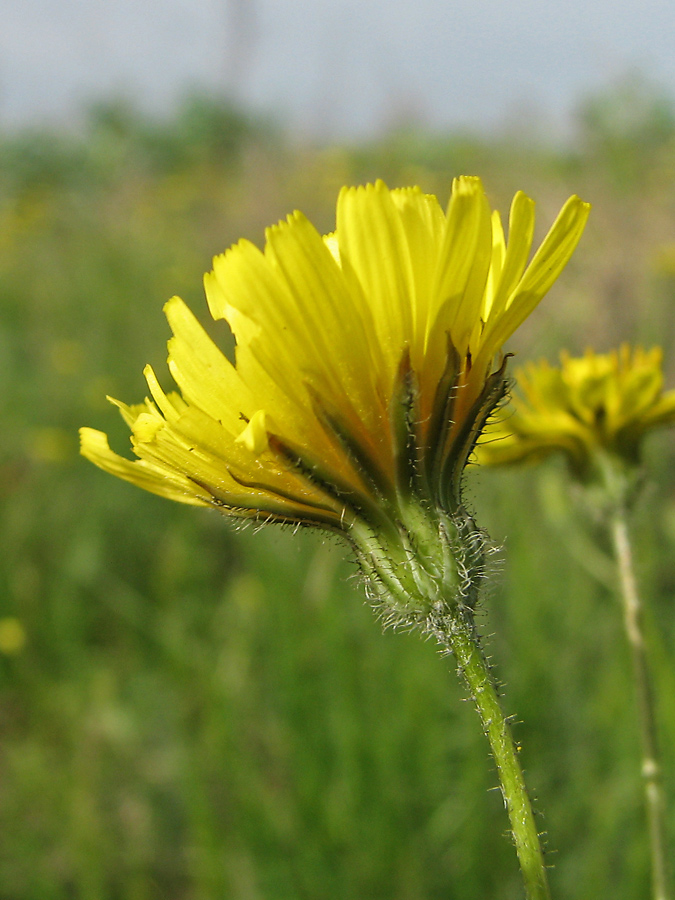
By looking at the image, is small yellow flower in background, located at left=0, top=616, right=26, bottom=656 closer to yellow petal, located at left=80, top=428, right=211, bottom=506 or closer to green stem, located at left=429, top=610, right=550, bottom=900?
yellow petal, located at left=80, top=428, right=211, bottom=506

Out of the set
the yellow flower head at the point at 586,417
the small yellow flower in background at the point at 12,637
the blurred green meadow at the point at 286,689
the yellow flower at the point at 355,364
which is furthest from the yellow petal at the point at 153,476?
the small yellow flower in background at the point at 12,637

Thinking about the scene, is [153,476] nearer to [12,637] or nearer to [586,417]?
[586,417]

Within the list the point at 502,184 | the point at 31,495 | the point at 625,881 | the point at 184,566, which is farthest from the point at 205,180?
the point at 625,881

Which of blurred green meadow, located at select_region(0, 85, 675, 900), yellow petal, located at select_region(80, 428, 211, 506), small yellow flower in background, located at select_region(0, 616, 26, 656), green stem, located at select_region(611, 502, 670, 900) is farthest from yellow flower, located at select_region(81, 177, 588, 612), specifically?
small yellow flower in background, located at select_region(0, 616, 26, 656)

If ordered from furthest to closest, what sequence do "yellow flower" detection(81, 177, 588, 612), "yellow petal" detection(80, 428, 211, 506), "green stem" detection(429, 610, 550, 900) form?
"yellow petal" detection(80, 428, 211, 506) → "yellow flower" detection(81, 177, 588, 612) → "green stem" detection(429, 610, 550, 900)

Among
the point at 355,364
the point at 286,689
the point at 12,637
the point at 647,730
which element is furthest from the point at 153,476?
the point at 12,637
